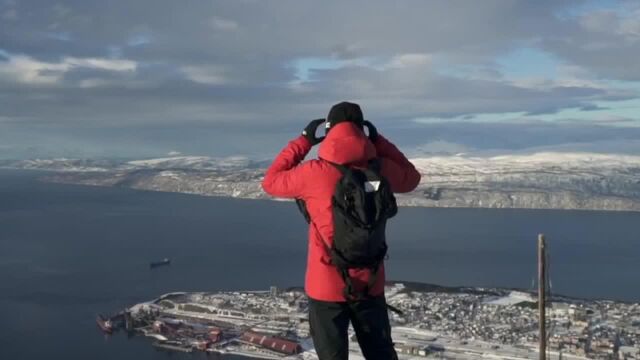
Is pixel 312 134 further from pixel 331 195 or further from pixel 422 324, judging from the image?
pixel 422 324

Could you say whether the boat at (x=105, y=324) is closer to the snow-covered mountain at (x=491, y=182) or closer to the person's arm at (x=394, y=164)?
the person's arm at (x=394, y=164)

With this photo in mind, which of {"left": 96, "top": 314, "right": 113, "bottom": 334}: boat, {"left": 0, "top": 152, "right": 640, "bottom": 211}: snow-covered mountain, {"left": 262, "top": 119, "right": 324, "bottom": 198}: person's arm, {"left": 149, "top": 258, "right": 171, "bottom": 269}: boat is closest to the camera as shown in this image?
{"left": 262, "top": 119, "right": 324, "bottom": 198}: person's arm

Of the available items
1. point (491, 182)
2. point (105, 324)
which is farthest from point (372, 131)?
point (491, 182)

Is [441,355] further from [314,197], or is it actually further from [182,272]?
[182,272]

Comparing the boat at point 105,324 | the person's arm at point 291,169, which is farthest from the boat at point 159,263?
the person's arm at point 291,169

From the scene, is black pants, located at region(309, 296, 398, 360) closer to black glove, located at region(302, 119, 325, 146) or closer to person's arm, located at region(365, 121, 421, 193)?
person's arm, located at region(365, 121, 421, 193)

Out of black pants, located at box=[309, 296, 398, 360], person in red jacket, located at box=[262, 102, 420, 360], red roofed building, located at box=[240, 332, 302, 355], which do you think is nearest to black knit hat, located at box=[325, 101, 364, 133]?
person in red jacket, located at box=[262, 102, 420, 360]
